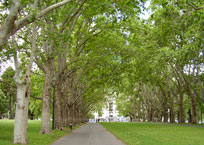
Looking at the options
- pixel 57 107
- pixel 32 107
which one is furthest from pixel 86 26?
pixel 32 107

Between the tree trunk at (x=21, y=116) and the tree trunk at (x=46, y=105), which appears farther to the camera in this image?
the tree trunk at (x=46, y=105)

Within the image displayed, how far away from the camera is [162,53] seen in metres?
22.7

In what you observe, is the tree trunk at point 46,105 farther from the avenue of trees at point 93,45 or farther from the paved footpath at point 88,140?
the paved footpath at point 88,140

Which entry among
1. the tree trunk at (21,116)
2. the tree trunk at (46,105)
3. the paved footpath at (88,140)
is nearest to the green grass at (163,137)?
the paved footpath at (88,140)

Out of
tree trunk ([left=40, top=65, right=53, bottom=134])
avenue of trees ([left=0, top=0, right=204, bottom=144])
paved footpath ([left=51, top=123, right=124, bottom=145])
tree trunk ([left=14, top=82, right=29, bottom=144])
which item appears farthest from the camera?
tree trunk ([left=40, top=65, right=53, bottom=134])

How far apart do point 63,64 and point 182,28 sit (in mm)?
12093

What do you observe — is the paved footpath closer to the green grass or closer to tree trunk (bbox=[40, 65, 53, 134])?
the green grass

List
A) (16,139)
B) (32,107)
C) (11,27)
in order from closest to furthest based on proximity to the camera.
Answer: (11,27)
(16,139)
(32,107)

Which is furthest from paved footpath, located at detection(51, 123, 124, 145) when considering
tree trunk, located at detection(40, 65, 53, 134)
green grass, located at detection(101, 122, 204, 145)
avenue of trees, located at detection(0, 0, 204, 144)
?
avenue of trees, located at detection(0, 0, 204, 144)

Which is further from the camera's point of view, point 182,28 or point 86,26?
point 182,28

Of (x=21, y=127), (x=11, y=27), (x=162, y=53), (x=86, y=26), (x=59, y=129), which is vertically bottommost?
(x=59, y=129)

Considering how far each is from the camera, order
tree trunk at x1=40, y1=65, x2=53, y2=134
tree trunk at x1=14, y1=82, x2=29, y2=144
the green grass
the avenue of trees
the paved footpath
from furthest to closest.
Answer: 1. tree trunk at x1=40, y1=65, x2=53, y2=134
2. the avenue of trees
3. the paved footpath
4. the green grass
5. tree trunk at x1=14, y1=82, x2=29, y2=144

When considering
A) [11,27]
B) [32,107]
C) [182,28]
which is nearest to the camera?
[11,27]

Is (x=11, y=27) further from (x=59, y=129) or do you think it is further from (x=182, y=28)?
(x=182, y=28)
